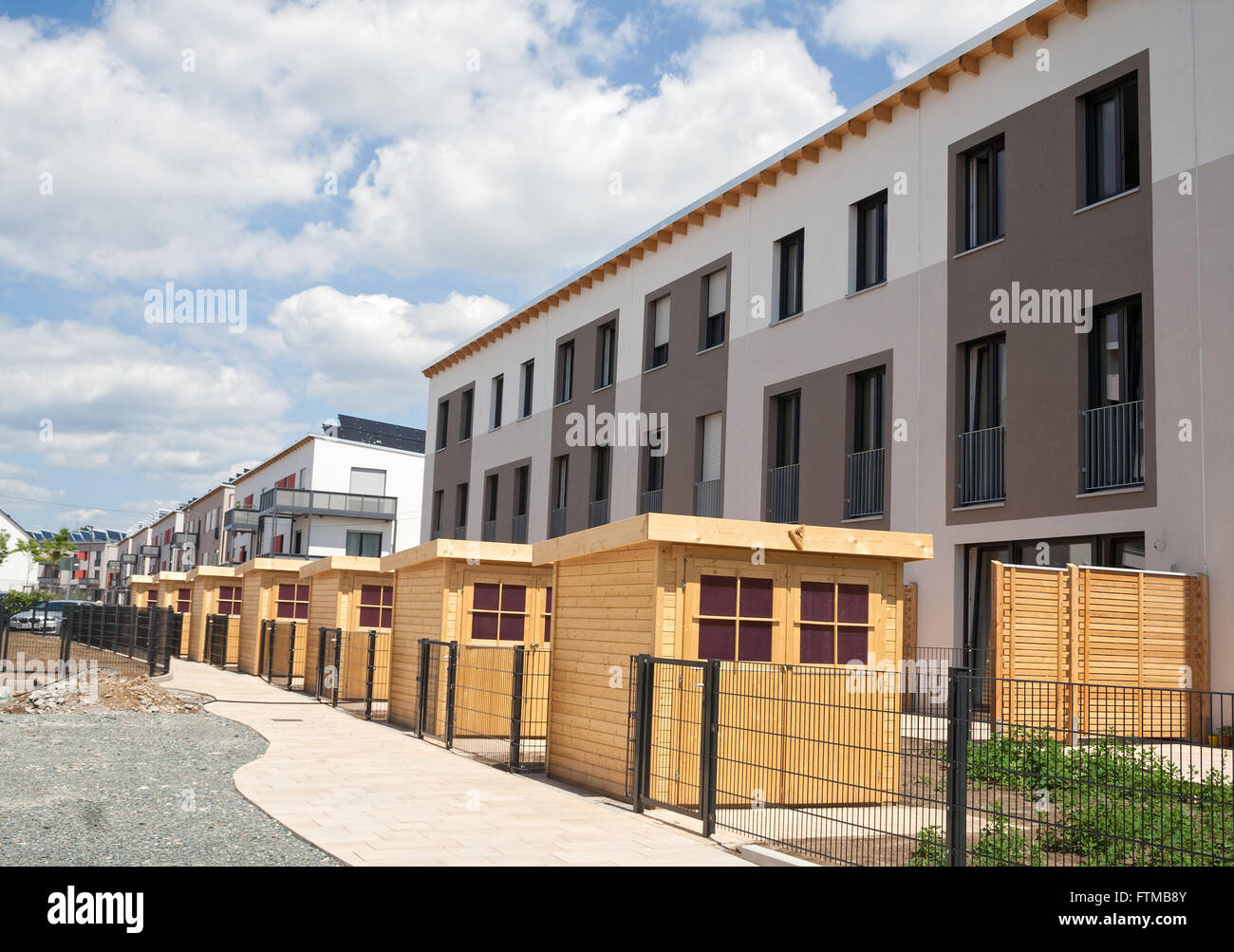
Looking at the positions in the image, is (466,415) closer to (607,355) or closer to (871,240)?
(607,355)

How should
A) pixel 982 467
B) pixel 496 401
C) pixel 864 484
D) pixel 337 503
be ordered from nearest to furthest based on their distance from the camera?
pixel 982 467 < pixel 864 484 < pixel 496 401 < pixel 337 503

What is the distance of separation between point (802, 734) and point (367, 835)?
339 cm

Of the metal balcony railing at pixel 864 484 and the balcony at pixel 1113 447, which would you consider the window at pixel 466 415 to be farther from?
the balcony at pixel 1113 447

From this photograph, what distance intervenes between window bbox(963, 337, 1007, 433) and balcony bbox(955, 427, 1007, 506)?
7.2 inches

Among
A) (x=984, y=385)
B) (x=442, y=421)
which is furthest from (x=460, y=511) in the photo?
(x=984, y=385)

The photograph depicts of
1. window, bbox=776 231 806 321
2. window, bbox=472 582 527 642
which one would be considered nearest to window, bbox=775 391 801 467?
window, bbox=776 231 806 321

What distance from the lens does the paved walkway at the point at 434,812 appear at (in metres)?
7.33

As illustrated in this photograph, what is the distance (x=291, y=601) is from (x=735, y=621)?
67.6 ft

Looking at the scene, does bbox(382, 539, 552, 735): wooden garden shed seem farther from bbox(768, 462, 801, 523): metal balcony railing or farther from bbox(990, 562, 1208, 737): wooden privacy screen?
bbox(768, 462, 801, 523): metal balcony railing

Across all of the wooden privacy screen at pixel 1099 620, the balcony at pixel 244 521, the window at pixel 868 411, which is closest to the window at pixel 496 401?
the window at pixel 868 411

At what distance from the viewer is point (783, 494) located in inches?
875

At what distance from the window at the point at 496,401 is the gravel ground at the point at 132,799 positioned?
22.4 meters
